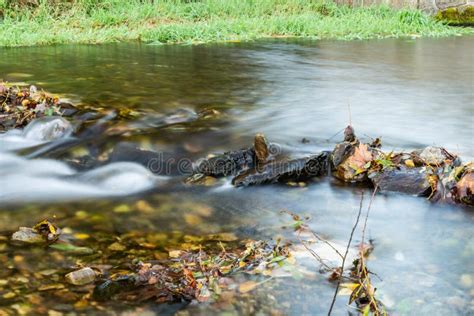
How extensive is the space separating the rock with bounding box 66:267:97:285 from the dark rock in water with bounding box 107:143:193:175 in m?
1.43

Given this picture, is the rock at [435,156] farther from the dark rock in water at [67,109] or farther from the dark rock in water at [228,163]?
the dark rock in water at [67,109]

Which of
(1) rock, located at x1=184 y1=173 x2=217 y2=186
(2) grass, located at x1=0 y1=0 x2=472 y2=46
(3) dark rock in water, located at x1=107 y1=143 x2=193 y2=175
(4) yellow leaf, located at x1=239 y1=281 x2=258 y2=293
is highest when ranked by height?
(2) grass, located at x1=0 y1=0 x2=472 y2=46

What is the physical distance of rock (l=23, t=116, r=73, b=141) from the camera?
4.33m

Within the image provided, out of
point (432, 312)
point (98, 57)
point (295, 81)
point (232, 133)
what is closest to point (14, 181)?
point (232, 133)

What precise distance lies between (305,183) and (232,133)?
1.12m

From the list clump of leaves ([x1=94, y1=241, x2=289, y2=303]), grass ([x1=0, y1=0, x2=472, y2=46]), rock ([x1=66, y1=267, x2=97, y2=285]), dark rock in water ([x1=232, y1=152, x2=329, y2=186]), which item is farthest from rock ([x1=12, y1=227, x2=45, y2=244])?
grass ([x1=0, y1=0, x2=472, y2=46])

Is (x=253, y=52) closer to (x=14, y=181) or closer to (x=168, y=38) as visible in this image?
(x=168, y=38)

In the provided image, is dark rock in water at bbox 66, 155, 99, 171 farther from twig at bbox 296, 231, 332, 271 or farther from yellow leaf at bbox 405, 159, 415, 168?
yellow leaf at bbox 405, 159, 415, 168

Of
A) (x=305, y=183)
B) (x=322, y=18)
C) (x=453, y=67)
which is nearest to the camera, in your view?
(x=305, y=183)

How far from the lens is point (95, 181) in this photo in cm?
358

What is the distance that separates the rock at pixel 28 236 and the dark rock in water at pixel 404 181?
1.82 meters

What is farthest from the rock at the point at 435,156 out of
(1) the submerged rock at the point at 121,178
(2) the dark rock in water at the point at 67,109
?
(2) the dark rock in water at the point at 67,109

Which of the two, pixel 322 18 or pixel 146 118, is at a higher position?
pixel 322 18

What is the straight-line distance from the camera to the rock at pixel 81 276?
225 centimetres
